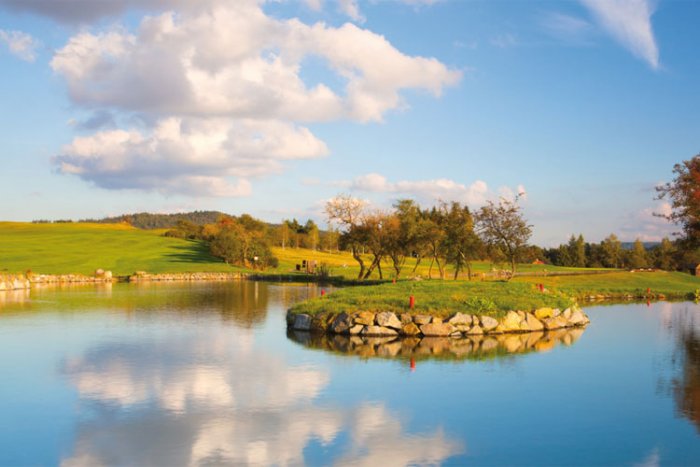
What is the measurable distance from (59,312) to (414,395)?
2880 centimetres

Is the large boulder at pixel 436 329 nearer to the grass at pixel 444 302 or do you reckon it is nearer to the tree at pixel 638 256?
the grass at pixel 444 302

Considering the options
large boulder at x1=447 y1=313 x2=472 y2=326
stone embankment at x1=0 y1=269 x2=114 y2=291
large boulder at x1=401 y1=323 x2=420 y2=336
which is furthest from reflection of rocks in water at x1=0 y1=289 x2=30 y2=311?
large boulder at x1=447 y1=313 x2=472 y2=326

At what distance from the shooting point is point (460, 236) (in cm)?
6084

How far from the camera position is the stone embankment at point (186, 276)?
266 feet

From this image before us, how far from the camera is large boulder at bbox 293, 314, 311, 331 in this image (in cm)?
3042

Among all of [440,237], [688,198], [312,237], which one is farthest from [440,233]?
[312,237]

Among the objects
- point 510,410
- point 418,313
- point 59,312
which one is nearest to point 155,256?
point 59,312

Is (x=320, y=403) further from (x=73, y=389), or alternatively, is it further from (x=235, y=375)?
(x=73, y=389)

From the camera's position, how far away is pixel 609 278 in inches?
2778

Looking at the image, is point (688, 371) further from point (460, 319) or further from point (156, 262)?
point (156, 262)

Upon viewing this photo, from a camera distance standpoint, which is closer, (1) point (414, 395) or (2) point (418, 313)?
(1) point (414, 395)

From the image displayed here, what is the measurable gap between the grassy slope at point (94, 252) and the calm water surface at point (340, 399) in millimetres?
60757

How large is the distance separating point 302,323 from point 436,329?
6.70m

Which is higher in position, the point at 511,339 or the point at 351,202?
the point at 351,202
